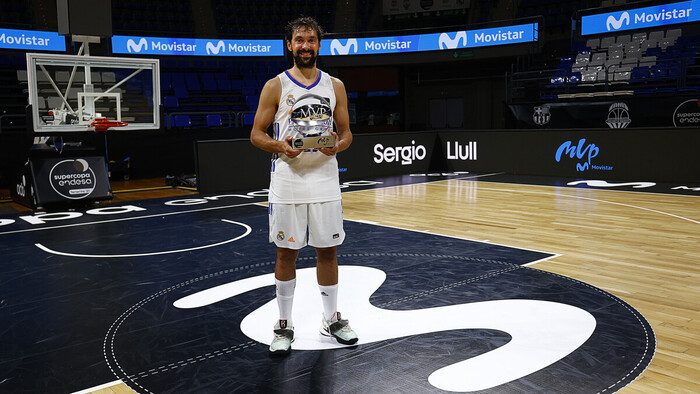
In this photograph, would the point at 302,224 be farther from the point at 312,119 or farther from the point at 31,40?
the point at 31,40

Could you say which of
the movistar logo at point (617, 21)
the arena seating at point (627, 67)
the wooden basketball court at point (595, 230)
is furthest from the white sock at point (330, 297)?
the movistar logo at point (617, 21)

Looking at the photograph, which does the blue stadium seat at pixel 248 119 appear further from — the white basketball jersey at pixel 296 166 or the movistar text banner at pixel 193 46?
the white basketball jersey at pixel 296 166

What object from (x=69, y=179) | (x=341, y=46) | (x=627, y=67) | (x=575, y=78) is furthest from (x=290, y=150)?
(x=341, y=46)

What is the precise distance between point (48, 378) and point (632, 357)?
3.04 m

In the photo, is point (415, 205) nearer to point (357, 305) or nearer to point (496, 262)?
point (496, 262)

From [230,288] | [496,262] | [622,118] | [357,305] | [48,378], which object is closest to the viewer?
[48,378]

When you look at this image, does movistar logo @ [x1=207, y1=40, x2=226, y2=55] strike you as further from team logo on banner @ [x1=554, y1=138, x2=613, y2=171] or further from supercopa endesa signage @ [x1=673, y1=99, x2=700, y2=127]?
supercopa endesa signage @ [x1=673, y1=99, x2=700, y2=127]

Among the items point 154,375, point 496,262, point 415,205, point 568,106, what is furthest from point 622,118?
point 154,375

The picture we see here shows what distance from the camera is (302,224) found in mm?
3316

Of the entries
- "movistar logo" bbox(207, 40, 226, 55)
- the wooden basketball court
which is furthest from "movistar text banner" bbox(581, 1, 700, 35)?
"movistar logo" bbox(207, 40, 226, 55)

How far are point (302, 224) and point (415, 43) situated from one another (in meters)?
17.4

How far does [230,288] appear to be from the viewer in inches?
185

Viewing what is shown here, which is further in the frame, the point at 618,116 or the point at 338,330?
the point at 618,116

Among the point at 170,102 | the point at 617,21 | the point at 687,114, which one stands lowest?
the point at 687,114
